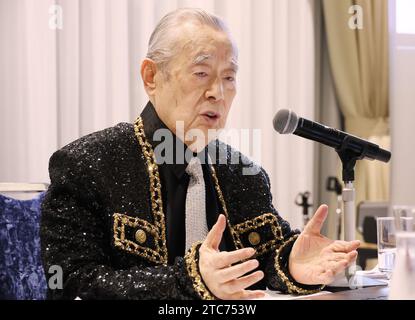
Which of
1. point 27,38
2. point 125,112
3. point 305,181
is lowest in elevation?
point 305,181

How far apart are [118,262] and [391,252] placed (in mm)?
699

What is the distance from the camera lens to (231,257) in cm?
91

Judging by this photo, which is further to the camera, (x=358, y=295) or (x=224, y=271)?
(x=358, y=295)

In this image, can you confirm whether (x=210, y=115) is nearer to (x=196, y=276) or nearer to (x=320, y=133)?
(x=320, y=133)

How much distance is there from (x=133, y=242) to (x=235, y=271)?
0.34m

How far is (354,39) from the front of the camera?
3398mm

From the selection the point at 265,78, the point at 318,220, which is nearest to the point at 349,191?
the point at 318,220

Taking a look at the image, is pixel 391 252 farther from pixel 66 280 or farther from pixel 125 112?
pixel 125 112

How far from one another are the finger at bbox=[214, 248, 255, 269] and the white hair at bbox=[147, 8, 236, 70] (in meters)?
0.54

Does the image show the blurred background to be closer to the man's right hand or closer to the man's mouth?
the man's mouth

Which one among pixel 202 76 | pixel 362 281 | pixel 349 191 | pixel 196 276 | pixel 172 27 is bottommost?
pixel 362 281

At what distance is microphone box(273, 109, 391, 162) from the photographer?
1.13m

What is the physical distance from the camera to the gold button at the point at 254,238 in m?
1.35
